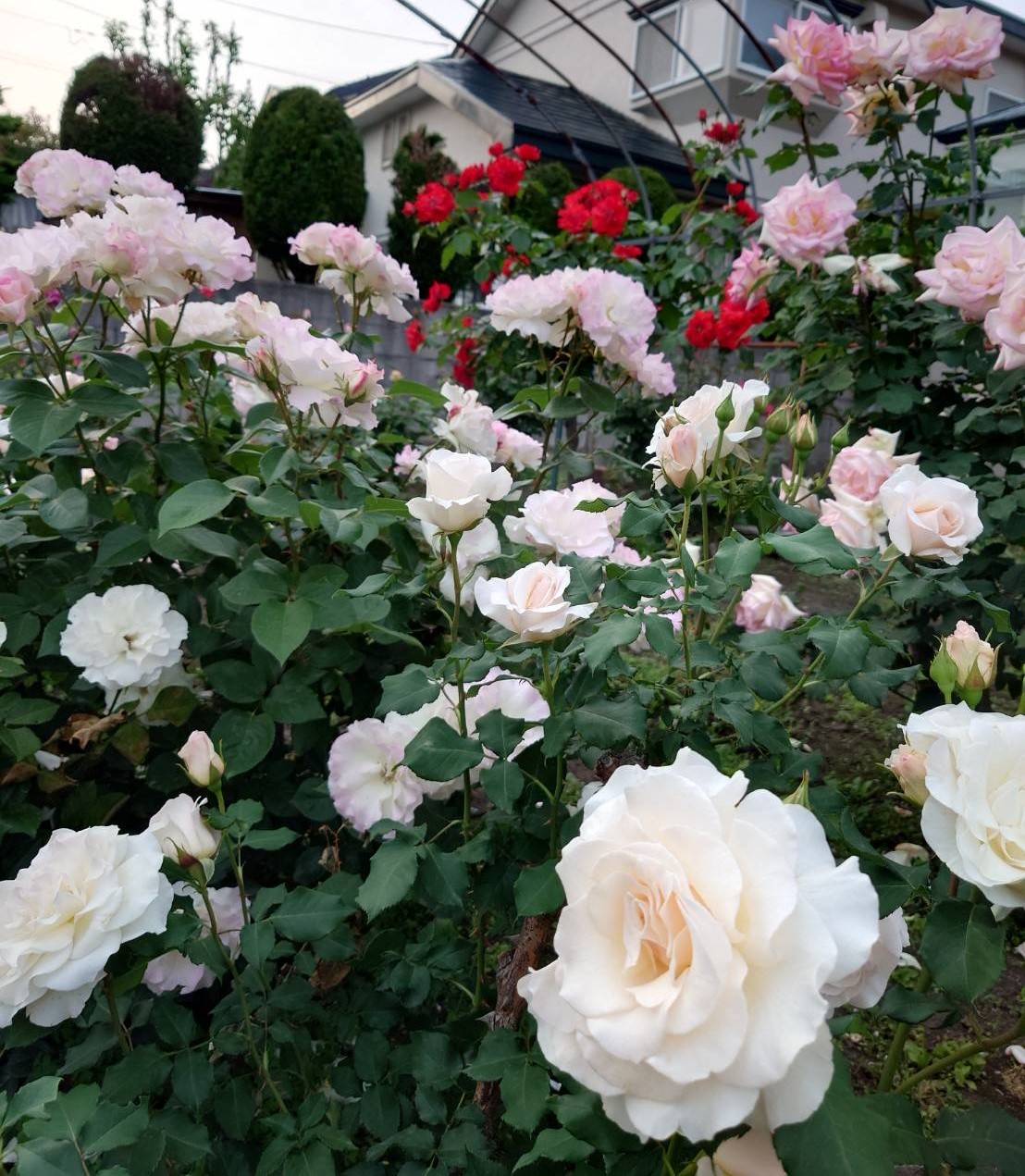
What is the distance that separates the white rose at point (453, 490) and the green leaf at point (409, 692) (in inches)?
5.6

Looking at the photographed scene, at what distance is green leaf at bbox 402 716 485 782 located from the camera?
77 centimetres

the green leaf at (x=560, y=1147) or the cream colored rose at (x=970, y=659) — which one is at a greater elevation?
the cream colored rose at (x=970, y=659)

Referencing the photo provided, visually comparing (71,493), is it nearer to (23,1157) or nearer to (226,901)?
(226,901)

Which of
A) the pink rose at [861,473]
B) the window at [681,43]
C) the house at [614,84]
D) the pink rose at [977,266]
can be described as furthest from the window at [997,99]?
the pink rose at [861,473]

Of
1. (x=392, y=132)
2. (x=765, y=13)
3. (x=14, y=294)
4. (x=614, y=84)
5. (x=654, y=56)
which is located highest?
(x=765, y=13)

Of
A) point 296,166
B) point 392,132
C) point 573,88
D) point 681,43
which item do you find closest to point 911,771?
point 573,88

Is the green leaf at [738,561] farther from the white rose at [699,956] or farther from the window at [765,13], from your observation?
the window at [765,13]

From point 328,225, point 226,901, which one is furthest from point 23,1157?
point 328,225

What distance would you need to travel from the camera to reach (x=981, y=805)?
0.51m

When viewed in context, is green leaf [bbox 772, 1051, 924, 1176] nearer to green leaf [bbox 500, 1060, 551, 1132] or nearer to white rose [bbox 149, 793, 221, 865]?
green leaf [bbox 500, 1060, 551, 1132]

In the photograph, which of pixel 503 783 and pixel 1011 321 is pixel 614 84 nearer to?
pixel 1011 321

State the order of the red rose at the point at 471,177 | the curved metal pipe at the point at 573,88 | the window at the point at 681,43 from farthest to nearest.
→ the window at the point at 681,43 → the red rose at the point at 471,177 → the curved metal pipe at the point at 573,88

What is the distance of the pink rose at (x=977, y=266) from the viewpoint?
4.45ft

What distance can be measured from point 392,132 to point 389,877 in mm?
14509
